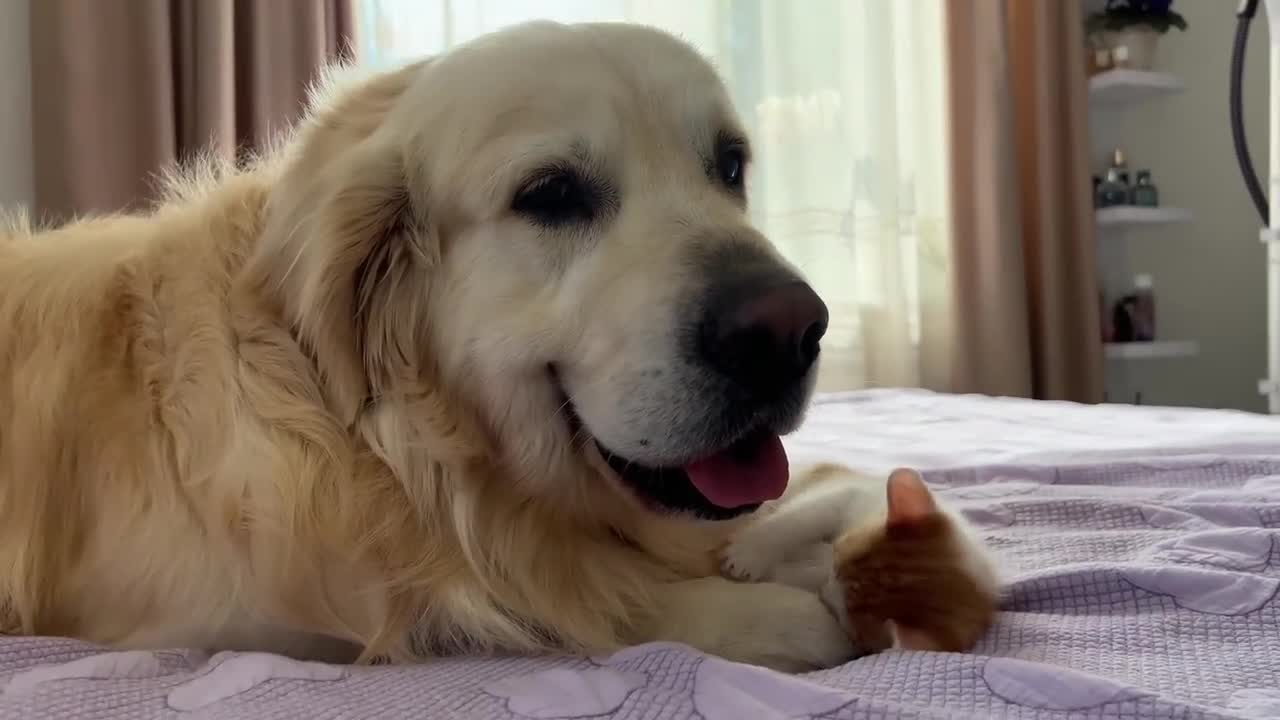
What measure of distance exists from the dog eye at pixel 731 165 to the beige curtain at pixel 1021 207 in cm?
257

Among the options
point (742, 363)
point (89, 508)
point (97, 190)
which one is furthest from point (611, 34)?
point (97, 190)

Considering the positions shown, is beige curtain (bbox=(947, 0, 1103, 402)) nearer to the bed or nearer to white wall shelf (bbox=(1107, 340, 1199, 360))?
white wall shelf (bbox=(1107, 340, 1199, 360))

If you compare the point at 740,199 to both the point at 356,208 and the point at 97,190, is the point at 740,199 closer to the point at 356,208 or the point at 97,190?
the point at 356,208

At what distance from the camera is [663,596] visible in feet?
3.03

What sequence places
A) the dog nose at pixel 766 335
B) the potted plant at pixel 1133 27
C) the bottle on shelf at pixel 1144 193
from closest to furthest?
the dog nose at pixel 766 335 → the potted plant at pixel 1133 27 → the bottle on shelf at pixel 1144 193

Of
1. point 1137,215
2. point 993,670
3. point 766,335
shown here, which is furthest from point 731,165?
point 1137,215

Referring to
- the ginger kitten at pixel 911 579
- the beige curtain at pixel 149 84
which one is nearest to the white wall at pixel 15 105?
the beige curtain at pixel 149 84

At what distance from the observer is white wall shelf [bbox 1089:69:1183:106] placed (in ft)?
12.0

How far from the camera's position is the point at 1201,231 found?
390 centimetres

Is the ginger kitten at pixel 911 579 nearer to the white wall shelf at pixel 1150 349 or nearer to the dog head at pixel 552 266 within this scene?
the dog head at pixel 552 266

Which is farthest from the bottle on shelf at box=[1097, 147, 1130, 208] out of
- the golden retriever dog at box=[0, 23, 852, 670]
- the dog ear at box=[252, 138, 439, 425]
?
the dog ear at box=[252, 138, 439, 425]

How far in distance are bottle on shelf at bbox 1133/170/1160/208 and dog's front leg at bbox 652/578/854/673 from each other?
342cm

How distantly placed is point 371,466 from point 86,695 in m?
0.30

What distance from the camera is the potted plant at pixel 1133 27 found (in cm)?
366
